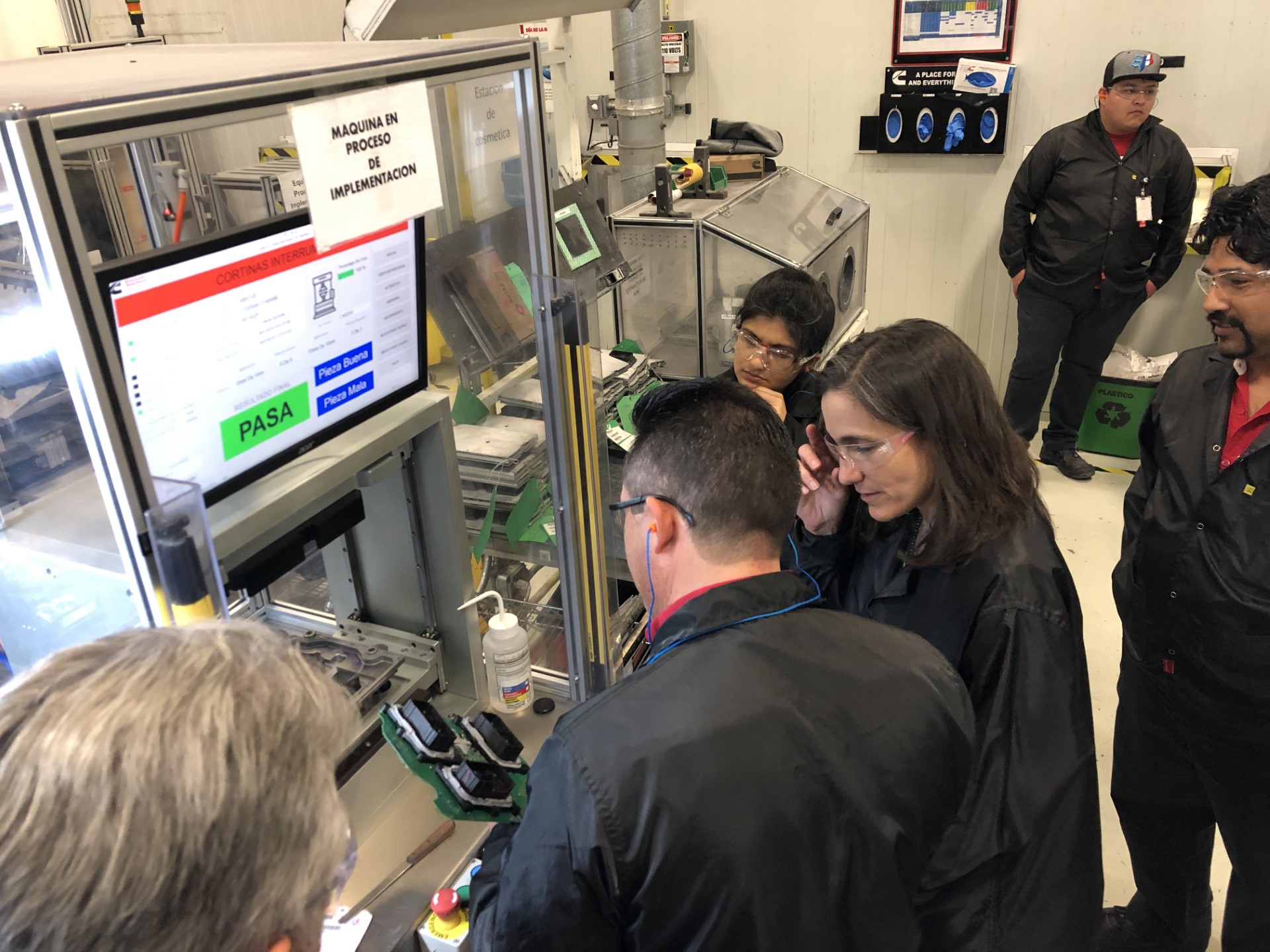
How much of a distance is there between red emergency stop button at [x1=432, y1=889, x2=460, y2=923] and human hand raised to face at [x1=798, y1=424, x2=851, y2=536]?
91 cm

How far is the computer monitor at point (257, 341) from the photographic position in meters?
0.84

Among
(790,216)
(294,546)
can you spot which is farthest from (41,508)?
(790,216)

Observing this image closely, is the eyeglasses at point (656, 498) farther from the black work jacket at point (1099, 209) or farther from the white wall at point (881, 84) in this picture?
the white wall at point (881, 84)

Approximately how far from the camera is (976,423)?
1361 millimetres

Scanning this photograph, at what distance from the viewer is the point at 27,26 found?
2.91m

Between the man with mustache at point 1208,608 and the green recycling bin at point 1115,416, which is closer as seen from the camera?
the man with mustache at point 1208,608

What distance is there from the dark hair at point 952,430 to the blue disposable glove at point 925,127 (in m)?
3.26

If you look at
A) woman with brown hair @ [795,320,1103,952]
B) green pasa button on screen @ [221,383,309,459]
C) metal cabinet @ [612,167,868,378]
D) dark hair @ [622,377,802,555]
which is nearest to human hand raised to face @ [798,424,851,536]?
woman with brown hair @ [795,320,1103,952]

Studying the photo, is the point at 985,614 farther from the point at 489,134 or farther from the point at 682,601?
the point at 489,134

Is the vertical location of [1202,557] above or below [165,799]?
below

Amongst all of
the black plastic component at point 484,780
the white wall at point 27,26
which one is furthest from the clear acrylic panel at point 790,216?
the white wall at point 27,26

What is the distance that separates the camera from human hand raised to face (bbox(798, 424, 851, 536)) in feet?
5.43

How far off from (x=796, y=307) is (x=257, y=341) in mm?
1449

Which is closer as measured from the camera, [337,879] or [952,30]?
[337,879]
